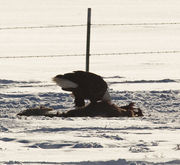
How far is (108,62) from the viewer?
1647 centimetres

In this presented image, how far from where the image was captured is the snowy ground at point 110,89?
707 cm

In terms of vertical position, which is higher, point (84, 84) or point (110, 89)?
point (84, 84)

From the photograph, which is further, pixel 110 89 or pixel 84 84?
pixel 110 89

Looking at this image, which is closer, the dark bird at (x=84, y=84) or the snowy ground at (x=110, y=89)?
the snowy ground at (x=110, y=89)

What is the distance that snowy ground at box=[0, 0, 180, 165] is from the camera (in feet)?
23.2

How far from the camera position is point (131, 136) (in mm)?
7973

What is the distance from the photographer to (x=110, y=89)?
39.4ft

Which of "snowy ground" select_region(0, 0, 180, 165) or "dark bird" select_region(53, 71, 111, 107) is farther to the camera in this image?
"dark bird" select_region(53, 71, 111, 107)

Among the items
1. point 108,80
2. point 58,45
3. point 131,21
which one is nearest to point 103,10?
point 131,21

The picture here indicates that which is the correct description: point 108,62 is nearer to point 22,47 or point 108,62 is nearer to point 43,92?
point 22,47

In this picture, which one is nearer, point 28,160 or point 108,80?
point 28,160

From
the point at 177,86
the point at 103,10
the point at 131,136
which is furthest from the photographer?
the point at 103,10

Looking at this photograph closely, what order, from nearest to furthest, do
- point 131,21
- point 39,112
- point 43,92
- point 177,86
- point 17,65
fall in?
point 39,112 → point 43,92 → point 177,86 → point 17,65 → point 131,21

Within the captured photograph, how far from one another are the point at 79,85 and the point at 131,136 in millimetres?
1995
